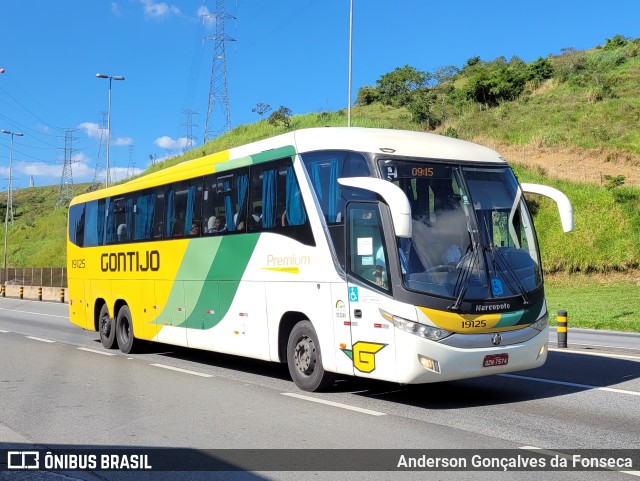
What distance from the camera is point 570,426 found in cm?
855

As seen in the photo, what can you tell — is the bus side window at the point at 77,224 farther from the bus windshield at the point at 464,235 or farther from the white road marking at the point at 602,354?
the bus windshield at the point at 464,235

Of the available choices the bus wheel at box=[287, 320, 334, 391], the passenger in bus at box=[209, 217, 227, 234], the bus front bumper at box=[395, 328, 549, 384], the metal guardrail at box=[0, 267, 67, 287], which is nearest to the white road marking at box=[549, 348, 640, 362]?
the bus front bumper at box=[395, 328, 549, 384]

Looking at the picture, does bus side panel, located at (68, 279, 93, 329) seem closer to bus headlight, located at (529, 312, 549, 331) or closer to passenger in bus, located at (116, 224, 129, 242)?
passenger in bus, located at (116, 224, 129, 242)

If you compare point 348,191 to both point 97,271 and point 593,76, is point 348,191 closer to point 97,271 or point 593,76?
point 97,271

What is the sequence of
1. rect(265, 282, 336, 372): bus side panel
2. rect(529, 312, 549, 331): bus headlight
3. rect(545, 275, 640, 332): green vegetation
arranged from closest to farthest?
rect(529, 312, 549, 331): bus headlight → rect(265, 282, 336, 372): bus side panel → rect(545, 275, 640, 332): green vegetation

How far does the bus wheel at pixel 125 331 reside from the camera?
16781mm

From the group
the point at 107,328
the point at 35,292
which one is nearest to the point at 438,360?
the point at 107,328

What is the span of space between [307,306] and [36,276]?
48765 millimetres

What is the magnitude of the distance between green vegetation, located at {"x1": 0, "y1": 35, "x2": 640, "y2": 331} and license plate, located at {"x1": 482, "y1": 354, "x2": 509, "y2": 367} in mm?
15562

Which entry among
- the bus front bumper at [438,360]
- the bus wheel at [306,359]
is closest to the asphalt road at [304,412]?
the bus wheel at [306,359]

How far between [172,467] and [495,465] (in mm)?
2791

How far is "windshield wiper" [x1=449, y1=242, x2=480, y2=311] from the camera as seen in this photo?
9.42 m

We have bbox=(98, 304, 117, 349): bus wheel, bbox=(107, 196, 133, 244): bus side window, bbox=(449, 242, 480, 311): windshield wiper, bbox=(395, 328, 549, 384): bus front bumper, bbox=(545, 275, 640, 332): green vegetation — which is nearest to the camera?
bbox=(395, 328, 549, 384): bus front bumper

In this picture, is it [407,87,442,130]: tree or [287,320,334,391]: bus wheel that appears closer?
[287,320,334,391]: bus wheel
